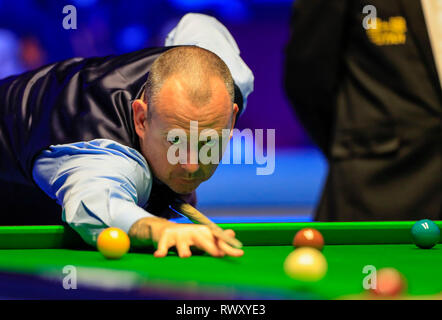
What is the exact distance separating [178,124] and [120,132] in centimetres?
31

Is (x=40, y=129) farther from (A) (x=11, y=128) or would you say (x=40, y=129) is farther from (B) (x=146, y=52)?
(B) (x=146, y=52)

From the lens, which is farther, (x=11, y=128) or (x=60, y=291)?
(x=11, y=128)

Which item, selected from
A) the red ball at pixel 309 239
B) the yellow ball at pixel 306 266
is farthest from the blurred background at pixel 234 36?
the yellow ball at pixel 306 266

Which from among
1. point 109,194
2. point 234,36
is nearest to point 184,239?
point 109,194

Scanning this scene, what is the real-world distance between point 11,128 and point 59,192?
73 centimetres

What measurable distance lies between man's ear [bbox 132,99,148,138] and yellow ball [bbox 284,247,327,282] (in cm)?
123

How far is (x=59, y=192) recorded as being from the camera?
2465 millimetres

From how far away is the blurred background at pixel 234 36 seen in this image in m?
8.35

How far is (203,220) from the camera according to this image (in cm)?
242

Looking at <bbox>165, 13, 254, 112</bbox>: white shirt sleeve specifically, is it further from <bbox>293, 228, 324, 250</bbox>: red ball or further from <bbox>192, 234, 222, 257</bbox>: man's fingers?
<bbox>192, 234, 222, 257</bbox>: man's fingers

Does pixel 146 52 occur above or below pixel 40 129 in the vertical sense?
above
